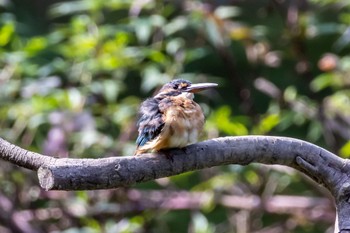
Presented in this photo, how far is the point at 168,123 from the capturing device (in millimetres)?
1996

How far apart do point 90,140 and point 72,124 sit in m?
0.10

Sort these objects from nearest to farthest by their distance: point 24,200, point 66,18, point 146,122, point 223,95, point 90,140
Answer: point 146,122, point 90,140, point 24,200, point 223,95, point 66,18

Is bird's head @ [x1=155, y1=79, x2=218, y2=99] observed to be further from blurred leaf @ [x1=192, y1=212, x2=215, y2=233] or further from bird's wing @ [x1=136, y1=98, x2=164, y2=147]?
blurred leaf @ [x1=192, y1=212, x2=215, y2=233]

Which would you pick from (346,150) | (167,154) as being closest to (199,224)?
(346,150)

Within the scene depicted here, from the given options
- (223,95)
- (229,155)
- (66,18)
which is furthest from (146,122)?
(66,18)

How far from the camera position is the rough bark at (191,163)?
1.54 m

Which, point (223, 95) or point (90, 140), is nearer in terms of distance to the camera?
point (90, 140)

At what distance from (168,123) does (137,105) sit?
1287mm

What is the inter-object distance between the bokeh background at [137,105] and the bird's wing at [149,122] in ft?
3.24

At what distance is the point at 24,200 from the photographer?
342 centimetres

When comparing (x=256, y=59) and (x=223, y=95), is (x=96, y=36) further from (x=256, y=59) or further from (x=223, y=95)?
(x=223, y=95)

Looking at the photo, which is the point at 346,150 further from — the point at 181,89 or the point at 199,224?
the point at 181,89

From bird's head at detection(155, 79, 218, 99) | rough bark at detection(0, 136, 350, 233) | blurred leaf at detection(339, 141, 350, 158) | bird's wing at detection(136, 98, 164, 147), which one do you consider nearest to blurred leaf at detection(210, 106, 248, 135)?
blurred leaf at detection(339, 141, 350, 158)

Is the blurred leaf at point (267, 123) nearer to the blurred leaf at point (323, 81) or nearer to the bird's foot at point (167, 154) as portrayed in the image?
the blurred leaf at point (323, 81)
